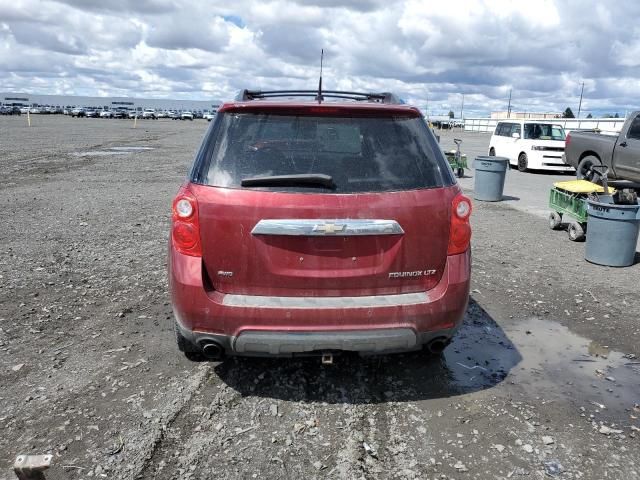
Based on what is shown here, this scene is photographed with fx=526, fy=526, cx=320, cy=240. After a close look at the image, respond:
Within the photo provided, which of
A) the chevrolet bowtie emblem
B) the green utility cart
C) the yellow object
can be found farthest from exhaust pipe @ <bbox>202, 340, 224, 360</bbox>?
the yellow object

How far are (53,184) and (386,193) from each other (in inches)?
481

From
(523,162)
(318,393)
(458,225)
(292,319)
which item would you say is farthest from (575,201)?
(523,162)

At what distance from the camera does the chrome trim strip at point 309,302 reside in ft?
10.2

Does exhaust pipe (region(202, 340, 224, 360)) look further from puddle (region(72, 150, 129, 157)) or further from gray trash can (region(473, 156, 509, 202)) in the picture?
puddle (region(72, 150, 129, 157))

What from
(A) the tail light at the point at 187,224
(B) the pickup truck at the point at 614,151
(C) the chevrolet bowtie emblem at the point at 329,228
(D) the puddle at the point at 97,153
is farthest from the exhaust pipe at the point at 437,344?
(D) the puddle at the point at 97,153

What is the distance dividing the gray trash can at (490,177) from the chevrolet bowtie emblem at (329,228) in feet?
31.3

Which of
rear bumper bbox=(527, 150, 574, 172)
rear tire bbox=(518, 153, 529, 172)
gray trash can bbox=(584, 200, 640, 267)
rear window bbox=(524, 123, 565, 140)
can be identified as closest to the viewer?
gray trash can bbox=(584, 200, 640, 267)

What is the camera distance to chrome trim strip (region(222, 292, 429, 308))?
3107 millimetres

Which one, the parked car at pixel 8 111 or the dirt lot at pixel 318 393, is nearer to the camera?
the dirt lot at pixel 318 393

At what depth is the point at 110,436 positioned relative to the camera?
3.12 metres

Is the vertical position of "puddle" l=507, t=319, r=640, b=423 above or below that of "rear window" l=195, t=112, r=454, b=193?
below

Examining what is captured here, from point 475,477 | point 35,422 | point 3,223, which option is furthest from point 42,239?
point 475,477

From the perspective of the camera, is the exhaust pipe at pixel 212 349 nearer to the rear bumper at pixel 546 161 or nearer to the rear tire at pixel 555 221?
the rear tire at pixel 555 221

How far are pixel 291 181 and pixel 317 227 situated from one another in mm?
321
